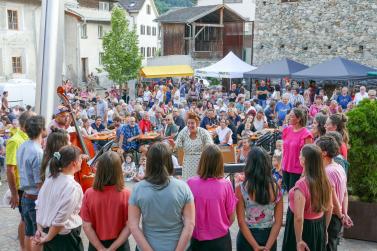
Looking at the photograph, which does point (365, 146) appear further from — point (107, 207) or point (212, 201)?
point (107, 207)

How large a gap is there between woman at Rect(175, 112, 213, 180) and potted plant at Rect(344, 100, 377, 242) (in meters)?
1.86

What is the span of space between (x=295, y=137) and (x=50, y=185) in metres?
3.39

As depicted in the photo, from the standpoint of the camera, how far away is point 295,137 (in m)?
5.84

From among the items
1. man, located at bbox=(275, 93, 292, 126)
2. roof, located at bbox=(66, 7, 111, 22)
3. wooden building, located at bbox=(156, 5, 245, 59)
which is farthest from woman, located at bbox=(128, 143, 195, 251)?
wooden building, located at bbox=(156, 5, 245, 59)

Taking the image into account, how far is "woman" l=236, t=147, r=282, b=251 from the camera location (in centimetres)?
361

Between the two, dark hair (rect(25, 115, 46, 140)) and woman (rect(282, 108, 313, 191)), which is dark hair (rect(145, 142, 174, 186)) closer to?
dark hair (rect(25, 115, 46, 140))

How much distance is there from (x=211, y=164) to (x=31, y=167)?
6.65 feet

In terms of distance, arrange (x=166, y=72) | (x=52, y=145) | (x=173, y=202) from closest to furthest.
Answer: (x=173, y=202) < (x=52, y=145) < (x=166, y=72)

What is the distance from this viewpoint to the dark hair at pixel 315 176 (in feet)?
12.2

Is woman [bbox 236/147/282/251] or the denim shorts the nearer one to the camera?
woman [bbox 236/147/282/251]

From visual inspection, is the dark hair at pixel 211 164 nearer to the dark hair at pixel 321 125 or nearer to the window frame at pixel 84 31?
the dark hair at pixel 321 125

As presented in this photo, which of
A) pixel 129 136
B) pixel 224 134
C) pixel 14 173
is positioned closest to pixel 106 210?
pixel 14 173

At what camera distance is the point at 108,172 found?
346 cm

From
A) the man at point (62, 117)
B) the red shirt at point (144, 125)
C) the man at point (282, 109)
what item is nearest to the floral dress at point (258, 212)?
the man at point (62, 117)
